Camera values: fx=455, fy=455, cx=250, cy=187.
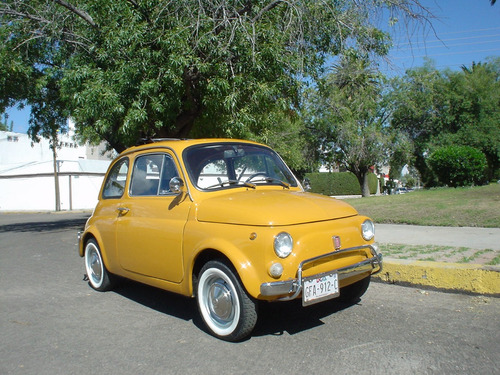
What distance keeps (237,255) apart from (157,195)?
1.51m

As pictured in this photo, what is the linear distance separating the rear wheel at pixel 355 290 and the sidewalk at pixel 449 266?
3.20 ft

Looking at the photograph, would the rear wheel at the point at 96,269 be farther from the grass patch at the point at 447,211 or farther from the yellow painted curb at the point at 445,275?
the grass patch at the point at 447,211

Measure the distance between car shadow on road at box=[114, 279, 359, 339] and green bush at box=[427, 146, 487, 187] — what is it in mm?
13481

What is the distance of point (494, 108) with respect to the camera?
25.6 m

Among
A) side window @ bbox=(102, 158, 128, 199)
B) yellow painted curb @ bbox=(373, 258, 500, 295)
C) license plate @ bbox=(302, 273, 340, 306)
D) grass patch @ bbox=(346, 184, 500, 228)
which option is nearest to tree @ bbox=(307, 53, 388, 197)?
grass patch @ bbox=(346, 184, 500, 228)

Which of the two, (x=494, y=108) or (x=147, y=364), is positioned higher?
(x=494, y=108)

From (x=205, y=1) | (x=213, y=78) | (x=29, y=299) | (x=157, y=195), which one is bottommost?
(x=29, y=299)

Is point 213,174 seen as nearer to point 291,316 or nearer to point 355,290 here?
point 291,316

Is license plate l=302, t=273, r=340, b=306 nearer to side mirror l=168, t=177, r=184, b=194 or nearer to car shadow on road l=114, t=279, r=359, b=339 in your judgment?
car shadow on road l=114, t=279, r=359, b=339

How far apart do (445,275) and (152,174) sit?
348 cm

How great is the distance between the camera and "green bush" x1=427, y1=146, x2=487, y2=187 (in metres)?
16.5

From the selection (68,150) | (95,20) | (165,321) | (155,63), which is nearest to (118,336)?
(165,321)

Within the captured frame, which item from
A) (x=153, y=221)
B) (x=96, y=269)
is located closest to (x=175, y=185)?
(x=153, y=221)

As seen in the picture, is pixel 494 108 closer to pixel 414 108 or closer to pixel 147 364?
pixel 414 108
